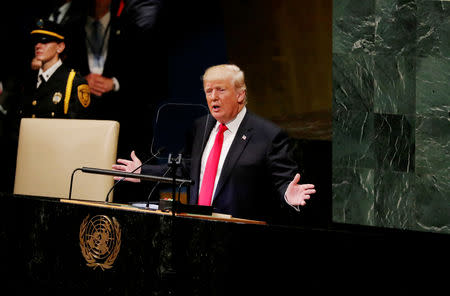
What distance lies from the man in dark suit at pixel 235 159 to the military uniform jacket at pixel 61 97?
1307 mm

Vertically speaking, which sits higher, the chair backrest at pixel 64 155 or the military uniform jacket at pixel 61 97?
the military uniform jacket at pixel 61 97

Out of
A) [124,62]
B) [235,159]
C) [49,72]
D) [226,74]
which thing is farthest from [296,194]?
[124,62]

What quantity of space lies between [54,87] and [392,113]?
7.97 ft

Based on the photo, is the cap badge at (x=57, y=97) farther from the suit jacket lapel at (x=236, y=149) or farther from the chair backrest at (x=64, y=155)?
the suit jacket lapel at (x=236, y=149)

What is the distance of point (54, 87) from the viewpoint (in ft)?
14.0

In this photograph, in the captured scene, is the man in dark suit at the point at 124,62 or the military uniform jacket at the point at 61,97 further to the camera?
the man in dark suit at the point at 124,62

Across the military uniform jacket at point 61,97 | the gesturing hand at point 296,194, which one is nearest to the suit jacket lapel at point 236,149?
the gesturing hand at point 296,194

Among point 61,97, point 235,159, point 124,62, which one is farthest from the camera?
point 124,62

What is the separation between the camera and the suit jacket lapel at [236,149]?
3062 millimetres

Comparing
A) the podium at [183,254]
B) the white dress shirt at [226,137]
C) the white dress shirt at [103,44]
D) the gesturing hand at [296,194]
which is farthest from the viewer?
the white dress shirt at [103,44]

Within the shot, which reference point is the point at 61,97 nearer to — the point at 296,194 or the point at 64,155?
the point at 64,155

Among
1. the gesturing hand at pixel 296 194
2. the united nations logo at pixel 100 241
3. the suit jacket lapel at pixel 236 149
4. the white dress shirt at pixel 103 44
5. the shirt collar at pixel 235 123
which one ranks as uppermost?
the white dress shirt at pixel 103 44

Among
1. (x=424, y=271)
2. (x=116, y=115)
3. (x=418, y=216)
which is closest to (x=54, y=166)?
(x=116, y=115)

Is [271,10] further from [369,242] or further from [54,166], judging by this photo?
[369,242]
